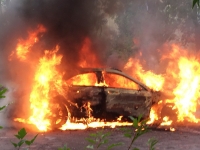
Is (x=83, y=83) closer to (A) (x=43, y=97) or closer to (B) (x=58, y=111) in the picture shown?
(B) (x=58, y=111)

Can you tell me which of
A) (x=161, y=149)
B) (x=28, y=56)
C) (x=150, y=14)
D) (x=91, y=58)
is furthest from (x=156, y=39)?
(x=161, y=149)

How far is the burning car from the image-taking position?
7.92 metres

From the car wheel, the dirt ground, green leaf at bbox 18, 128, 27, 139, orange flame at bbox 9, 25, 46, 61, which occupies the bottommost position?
the dirt ground

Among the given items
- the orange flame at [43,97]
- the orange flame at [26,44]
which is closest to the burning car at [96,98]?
the orange flame at [43,97]

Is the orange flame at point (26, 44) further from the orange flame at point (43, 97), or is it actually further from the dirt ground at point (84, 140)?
the dirt ground at point (84, 140)

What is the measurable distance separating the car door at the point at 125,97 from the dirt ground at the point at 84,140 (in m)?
0.69

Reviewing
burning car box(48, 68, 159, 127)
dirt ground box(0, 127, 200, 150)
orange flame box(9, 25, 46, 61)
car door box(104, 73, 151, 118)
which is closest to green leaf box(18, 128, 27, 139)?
dirt ground box(0, 127, 200, 150)

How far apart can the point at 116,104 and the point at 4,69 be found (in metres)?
4.24

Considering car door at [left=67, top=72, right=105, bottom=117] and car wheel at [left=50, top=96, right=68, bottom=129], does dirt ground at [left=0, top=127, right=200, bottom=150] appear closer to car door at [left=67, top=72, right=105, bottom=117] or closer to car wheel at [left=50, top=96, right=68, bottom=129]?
car wheel at [left=50, top=96, right=68, bottom=129]

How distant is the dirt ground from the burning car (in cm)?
55

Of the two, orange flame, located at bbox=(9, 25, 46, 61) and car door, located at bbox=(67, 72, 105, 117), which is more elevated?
orange flame, located at bbox=(9, 25, 46, 61)

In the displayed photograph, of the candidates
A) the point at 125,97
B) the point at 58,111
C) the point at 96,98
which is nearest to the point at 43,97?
the point at 58,111

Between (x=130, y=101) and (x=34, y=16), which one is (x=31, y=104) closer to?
(x=130, y=101)

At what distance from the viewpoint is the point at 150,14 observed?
1062 inches
